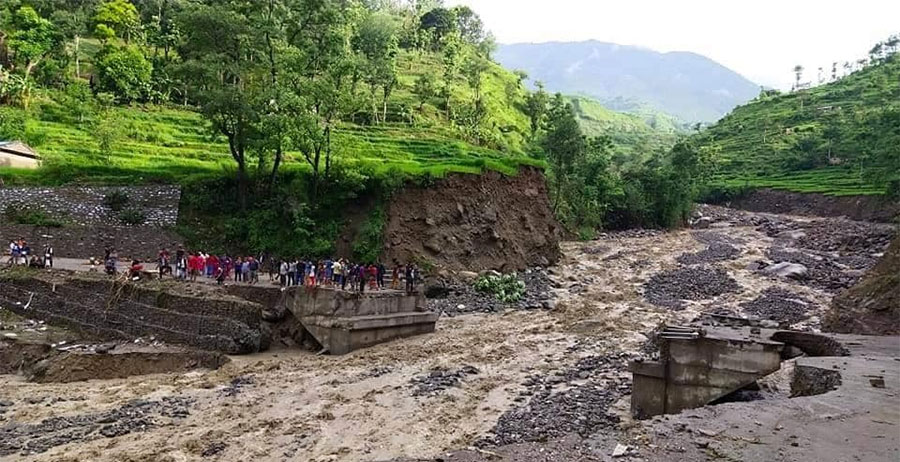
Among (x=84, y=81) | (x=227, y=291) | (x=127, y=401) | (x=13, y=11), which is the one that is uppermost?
(x=13, y=11)

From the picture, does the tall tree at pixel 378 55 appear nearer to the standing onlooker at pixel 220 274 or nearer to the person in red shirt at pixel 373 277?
the person in red shirt at pixel 373 277

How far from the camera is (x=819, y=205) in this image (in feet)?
254

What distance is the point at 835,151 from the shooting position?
91.8m

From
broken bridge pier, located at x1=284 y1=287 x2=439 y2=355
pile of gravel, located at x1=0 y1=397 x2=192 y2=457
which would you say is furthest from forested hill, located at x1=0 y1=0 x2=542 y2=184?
pile of gravel, located at x1=0 y1=397 x2=192 y2=457

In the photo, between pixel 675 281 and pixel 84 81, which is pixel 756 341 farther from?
pixel 84 81

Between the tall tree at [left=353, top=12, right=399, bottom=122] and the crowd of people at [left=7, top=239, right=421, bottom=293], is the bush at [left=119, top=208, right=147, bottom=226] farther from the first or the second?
the tall tree at [left=353, top=12, right=399, bottom=122]

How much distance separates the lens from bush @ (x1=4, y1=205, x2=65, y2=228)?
32.8 metres

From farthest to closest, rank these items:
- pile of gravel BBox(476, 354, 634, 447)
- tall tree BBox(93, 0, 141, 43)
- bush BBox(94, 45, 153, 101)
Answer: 1. tall tree BBox(93, 0, 141, 43)
2. bush BBox(94, 45, 153, 101)
3. pile of gravel BBox(476, 354, 634, 447)

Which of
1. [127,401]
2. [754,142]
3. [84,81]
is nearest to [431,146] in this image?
[84,81]

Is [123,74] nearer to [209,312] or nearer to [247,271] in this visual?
[247,271]

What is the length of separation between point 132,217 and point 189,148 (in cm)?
1657

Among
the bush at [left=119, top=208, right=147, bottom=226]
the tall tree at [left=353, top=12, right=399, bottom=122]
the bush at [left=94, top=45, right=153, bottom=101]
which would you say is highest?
the tall tree at [left=353, top=12, right=399, bottom=122]

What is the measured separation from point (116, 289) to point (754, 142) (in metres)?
110

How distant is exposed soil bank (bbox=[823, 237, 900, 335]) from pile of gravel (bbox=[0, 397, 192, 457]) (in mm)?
21310
